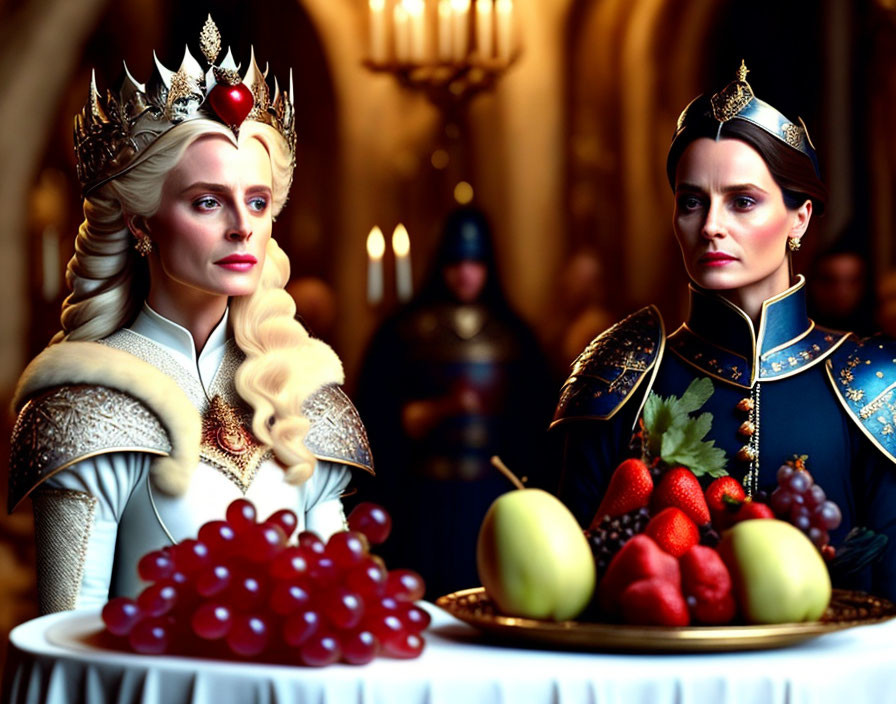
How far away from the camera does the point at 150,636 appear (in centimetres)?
152

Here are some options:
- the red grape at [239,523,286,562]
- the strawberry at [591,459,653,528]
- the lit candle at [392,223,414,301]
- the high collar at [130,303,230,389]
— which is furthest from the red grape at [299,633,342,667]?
the lit candle at [392,223,414,301]

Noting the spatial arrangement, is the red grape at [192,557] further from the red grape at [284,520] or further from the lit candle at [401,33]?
the lit candle at [401,33]

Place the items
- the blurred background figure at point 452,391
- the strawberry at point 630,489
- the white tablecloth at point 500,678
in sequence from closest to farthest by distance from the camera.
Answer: the white tablecloth at point 500,678, the strawberry at point 630,489, the blurred background figure at point 452,391

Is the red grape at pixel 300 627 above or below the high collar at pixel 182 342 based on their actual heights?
below

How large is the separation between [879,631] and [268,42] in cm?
488

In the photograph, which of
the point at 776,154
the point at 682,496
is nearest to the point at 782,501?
the point at 682,496

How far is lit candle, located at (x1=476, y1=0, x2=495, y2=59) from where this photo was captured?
242 inches

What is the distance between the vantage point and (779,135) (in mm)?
2355

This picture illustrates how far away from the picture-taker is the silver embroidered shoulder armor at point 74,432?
221 centimetres

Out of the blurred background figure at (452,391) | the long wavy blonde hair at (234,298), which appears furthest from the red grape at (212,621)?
the blurred background figure at (452,391)

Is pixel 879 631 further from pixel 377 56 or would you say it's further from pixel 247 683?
pixel 377 56

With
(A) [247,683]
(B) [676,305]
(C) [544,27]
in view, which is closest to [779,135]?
(A) [247,683]

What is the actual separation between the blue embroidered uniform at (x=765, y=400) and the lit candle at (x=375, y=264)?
146 inches

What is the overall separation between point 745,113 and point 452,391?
3.39 meters
